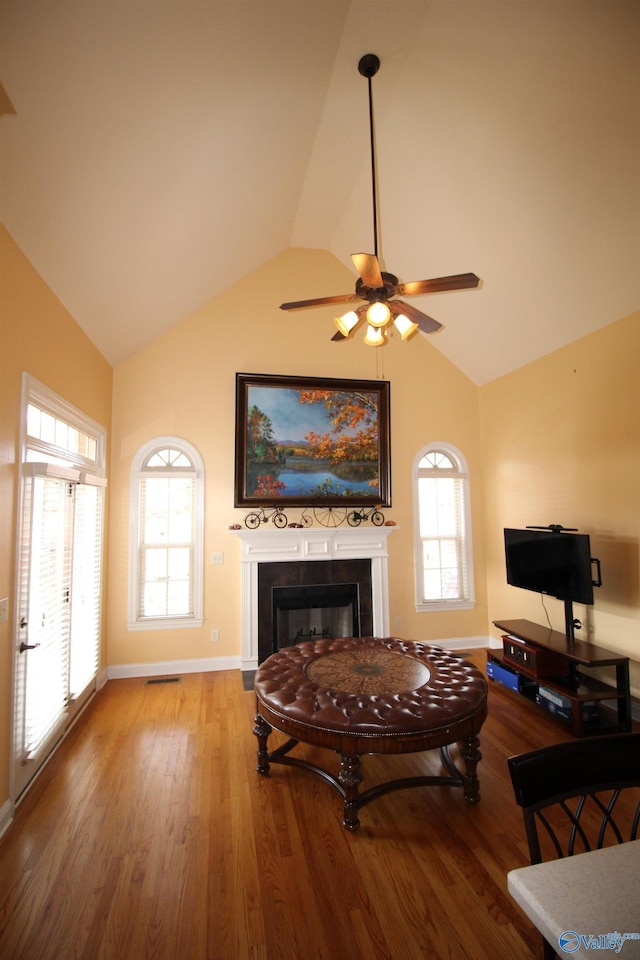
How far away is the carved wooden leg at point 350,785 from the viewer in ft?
7.13

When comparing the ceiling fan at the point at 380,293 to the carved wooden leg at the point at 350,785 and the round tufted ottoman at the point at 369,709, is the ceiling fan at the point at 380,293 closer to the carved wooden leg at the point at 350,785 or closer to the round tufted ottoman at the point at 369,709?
the round tufted ottoman at the point at 369,709

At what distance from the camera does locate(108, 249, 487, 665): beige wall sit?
4441 mm

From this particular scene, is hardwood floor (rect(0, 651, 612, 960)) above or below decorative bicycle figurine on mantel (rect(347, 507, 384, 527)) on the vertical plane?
below

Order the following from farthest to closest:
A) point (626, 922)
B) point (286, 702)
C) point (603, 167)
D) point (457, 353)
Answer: point (457, 353), point (603, 167), point (286, 702), point (626, 922)

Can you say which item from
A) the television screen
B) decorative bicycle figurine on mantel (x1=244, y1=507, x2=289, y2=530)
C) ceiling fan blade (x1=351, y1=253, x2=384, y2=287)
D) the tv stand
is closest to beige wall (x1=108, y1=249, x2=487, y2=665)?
decorative bicycle figurine on mantel (x1=244, y1=507, x2=289, y2=530)

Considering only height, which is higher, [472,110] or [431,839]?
[472,110]

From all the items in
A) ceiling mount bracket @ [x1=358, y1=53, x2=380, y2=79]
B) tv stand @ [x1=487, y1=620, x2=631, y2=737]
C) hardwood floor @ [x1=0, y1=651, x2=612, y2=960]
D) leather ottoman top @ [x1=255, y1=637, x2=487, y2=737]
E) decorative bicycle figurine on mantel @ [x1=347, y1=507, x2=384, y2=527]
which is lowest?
hardwood floor @ [x1=0, y1=651, x2=612, y2=960]

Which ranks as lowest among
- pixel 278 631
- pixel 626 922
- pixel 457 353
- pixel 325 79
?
pixel 278 631

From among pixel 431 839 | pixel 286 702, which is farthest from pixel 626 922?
pixel 286 702

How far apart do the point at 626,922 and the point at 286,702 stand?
5.96 ft

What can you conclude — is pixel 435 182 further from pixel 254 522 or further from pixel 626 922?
pixel 626 922

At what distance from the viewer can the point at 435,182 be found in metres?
3.48

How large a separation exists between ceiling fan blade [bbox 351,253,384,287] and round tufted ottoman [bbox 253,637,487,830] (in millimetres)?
2365

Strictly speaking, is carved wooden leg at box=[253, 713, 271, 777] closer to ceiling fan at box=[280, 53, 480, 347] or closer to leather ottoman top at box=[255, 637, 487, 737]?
leather ottoman top at box=[255, 637, 487, 737]
